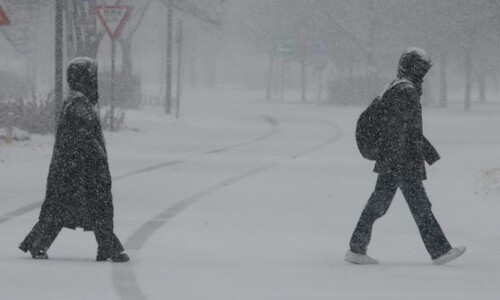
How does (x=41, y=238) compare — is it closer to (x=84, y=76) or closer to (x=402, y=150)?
(x=84, y=76)

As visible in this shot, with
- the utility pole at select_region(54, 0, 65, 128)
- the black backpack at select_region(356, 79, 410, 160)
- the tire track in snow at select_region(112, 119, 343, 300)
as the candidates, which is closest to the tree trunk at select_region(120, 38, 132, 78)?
the utility pole at select_region(54, 0, 65, 128)

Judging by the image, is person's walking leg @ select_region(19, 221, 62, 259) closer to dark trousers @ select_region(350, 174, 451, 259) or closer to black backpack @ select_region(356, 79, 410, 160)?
dark trousers @ select_region(350, 174, 451, 259)

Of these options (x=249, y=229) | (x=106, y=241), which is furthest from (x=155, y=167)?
(x=106, y=241)

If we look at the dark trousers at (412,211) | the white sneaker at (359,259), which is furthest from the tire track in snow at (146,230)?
the dark trousers at (412,211)

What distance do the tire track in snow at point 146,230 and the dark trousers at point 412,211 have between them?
72.8 inches

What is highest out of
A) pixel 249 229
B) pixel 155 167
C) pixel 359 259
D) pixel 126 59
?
pixel 359 259

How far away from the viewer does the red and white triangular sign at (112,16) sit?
79.8ft

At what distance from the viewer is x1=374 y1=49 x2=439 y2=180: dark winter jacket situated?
876 cm

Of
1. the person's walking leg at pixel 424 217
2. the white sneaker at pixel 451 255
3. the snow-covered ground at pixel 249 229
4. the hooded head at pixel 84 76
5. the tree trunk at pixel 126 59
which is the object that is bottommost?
the tree trunk at pixel 126 59

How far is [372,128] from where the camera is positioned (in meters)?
8.84

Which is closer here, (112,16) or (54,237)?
(54,237)

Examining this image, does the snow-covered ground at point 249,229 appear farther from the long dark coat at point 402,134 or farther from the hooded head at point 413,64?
the hooded head at point 413,64

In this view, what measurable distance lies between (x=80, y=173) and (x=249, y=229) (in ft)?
9.67

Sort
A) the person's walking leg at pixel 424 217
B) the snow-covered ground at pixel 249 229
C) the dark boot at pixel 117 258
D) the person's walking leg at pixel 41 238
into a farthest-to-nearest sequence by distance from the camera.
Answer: the person's walking leg at pixel 424 217, the dark boot at pixel 117 258, the person's walking leg at pixel 41 238, the snow-covered ground at pixel 249 229
